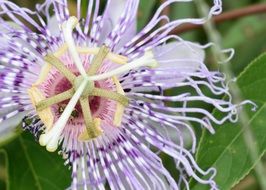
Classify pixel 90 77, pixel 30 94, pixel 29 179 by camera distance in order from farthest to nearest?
pixel 29 179 → pixel 30 94 → pixel 90 77

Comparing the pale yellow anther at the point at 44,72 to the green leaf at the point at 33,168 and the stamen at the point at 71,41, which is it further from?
the green leaf at the point at 33,168

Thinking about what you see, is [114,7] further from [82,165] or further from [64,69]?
[82,165]

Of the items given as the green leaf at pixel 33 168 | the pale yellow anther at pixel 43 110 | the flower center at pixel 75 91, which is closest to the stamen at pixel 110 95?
the flower center at pixel 75 91

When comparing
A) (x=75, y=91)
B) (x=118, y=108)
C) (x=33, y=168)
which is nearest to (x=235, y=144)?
(x=118, y=108)

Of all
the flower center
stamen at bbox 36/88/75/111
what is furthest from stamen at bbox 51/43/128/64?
stamen at bbox 36/88/75/111

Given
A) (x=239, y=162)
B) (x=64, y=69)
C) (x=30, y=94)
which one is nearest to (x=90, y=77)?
(x=64, y=69)

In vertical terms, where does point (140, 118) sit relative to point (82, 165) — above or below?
above

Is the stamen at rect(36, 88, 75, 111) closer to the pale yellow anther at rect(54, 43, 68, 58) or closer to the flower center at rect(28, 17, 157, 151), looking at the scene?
the flower center at rect(28, 17, 157, 151)
